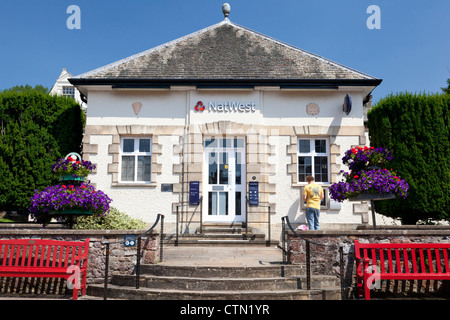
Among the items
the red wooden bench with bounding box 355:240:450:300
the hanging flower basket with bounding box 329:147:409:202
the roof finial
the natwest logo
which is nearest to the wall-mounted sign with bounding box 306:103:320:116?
the natwest logo

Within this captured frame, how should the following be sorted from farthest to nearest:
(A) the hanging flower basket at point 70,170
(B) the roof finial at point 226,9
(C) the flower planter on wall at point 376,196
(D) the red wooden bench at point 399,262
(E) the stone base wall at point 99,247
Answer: (B) the roof finial at point 226,9 < (C) the flower planter on wall at point 376,196 < (A) the hanging flower basket at point 70,170 < (E) the stone base wall at point 99,247 < (D) the red wooden bench at point 399,262

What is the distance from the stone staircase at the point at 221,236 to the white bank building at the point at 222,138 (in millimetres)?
342

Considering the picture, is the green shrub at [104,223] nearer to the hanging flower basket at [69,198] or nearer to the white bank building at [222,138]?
the hanging flower basket at [69,198]

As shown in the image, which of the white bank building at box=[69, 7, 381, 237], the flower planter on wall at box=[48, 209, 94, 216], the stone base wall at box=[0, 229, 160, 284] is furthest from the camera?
the white bank building at box=[69, 7, 381, 237]

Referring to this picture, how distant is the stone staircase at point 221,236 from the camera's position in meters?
10.4

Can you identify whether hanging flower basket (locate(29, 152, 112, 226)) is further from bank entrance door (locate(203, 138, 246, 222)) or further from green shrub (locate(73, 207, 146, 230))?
bank entrance door (locate(203, 138, 246, 222))

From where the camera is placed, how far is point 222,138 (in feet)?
40.5

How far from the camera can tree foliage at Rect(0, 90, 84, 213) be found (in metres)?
11.8

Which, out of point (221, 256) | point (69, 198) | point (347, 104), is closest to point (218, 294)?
point (221, 256)

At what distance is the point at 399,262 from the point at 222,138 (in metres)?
6.81

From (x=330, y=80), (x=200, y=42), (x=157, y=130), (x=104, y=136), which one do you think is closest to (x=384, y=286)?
(x=330, y=80)

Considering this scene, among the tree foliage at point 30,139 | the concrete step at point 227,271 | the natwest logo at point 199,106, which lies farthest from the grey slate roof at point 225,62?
the concrete step at point 227,271

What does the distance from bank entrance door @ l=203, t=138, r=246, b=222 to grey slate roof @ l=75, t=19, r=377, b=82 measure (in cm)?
215

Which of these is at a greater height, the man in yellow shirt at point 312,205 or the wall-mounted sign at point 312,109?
the wall-mounted sign at point 312,109
